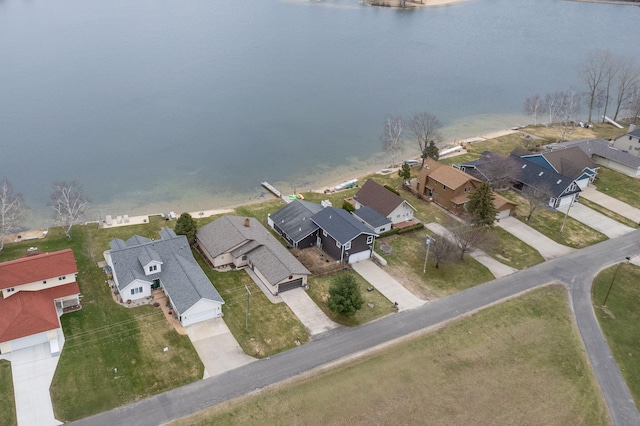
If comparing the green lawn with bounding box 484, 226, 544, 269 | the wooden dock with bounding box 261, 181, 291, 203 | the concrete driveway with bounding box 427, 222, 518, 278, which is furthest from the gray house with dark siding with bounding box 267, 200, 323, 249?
the green lawn with bounding box 484, 226, 544, 269

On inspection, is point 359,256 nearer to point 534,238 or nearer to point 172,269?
→ point 172,269

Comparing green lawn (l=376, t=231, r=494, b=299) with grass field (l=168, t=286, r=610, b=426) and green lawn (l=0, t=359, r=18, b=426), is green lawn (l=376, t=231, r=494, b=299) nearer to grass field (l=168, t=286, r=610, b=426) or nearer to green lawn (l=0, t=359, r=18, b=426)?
grass field (l=168, t=286, r=610, b=426)

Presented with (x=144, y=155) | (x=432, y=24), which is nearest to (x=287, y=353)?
(x=144, y=155)

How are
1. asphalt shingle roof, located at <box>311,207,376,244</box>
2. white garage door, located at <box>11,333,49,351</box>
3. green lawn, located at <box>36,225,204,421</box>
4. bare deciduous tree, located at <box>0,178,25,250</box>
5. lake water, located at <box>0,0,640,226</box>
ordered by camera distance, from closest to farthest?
green lawn, located at <box>36,225,204,421</box> → white garage door, located at <box>11,333,49,351</box> → asphalt shingle roof, located at <box>311,207,376,244</box> → bare deciduous tree, located at <box>0,178,25,250</box> → lake water, located at <box>0,0,640,226</box>

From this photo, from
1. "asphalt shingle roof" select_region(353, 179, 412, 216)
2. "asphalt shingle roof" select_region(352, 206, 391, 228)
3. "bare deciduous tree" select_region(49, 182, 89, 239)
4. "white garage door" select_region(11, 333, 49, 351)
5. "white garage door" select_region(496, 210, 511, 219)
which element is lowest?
"white garage door" select_region(496, 210, 511, 219)

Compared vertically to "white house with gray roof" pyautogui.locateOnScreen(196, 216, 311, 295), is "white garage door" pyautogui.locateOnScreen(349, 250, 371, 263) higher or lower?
Answer: lower

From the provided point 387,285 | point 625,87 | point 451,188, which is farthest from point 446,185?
point 625,87

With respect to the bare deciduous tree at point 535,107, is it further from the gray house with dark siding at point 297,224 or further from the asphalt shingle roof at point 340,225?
the asphalt shingle roof at point 340,225

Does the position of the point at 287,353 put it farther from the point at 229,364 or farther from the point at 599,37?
the point at 599,37
